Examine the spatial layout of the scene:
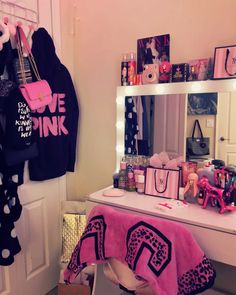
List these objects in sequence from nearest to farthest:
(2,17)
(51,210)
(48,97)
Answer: (2,17), (48,97), (51,210)

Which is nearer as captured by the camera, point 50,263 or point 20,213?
point 20,213

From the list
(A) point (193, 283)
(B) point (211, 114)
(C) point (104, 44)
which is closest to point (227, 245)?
(A) point (193, 283)

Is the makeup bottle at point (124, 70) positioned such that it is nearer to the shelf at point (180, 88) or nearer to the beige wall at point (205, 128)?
the shelf at point (180, 88)

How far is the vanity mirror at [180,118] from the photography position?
4.87 ft

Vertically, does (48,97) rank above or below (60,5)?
below

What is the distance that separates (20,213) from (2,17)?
113 cm

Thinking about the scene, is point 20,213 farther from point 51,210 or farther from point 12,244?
point 51,210

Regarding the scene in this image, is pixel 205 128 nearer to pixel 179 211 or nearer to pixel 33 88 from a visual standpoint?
pixel 179 211

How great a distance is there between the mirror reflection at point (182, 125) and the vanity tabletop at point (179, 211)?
0.33 metres

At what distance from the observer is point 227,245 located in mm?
1125

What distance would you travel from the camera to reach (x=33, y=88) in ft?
5.09

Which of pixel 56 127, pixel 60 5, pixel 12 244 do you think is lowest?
pixel 12 244

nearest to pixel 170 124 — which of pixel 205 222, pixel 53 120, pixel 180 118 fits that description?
pixel 180 118

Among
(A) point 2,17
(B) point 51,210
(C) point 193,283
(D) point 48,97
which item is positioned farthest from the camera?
(B) point 51,210
